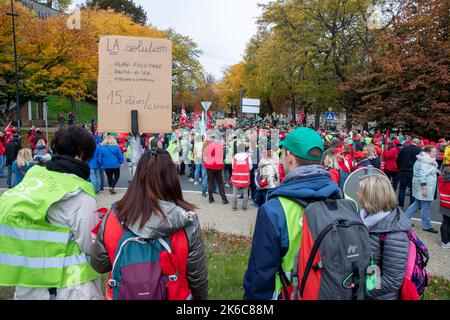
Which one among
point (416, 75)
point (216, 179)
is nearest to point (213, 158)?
point (216, 179)

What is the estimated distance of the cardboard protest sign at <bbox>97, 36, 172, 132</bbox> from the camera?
4570 millimetres

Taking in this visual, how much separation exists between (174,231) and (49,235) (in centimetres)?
88

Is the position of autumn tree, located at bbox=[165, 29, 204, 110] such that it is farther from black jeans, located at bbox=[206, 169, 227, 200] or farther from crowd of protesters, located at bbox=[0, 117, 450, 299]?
crowd of protesters, located at bbox=[0, 117, 450, 299]

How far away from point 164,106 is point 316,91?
2856 centimetres

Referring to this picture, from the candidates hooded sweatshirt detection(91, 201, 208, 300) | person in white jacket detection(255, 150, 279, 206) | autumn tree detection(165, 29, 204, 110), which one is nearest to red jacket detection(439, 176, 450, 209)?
person in white jacket detection(255, 150, 279, 206)

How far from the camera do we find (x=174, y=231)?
7.36 feet

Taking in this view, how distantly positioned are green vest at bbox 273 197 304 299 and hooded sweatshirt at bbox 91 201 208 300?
1.77 feet

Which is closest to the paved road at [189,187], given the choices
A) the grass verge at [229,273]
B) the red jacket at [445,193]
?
the red jacket at [445,193]

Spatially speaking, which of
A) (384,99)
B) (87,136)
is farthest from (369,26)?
(87,136)

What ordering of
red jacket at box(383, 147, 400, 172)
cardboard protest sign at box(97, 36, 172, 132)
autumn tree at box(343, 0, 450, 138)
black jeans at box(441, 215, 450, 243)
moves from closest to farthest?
cardboard protest sign at box(97, 36, 172, 132)
black jeans at box(441, 215, 450, 243)
red jacket at box(383, 147, 400, 172)
autumn tree at box(343, 0, 450, 138)

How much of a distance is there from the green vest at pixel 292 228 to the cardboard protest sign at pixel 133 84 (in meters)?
2.75

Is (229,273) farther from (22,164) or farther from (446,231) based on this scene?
(22,164)

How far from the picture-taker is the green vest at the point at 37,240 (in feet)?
7.92

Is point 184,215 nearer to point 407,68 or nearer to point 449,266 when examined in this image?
point 449,266
